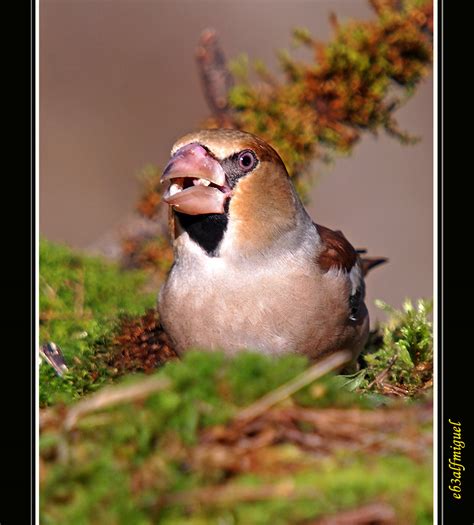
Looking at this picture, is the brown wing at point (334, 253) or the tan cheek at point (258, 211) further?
the brown wing at point (334, 253)

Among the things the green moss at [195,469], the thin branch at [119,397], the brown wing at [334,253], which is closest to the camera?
the green moss at [195,469]

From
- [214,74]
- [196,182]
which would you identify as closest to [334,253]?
[196,182]

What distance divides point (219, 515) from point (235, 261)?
1760 mm

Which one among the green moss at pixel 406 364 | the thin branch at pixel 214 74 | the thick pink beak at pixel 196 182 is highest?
the thin branch at pixel 214 74

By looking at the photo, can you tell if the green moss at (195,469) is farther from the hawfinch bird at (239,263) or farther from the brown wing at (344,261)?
the brown wing at (344,261)

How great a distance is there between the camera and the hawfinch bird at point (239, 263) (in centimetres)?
353

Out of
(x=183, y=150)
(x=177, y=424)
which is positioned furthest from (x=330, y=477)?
(x=183, y=150)

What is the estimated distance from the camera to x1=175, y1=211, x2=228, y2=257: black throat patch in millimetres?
3543

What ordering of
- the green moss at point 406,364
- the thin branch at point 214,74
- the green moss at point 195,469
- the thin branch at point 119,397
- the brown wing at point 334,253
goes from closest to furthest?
the green moss at point 195,469 → the thin branch at point 119,397 → the green moss at point 406,364 → the brown wing at point 334,253 → the thin branch at point 214,74

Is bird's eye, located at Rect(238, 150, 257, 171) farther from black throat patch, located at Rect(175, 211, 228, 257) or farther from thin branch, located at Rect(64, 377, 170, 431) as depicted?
thin branch, located at Rect(64, 377, 170, 431)

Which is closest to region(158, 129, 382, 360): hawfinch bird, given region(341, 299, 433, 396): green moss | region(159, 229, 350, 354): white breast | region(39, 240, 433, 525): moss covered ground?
region(159, 229, 350, 354): white breast

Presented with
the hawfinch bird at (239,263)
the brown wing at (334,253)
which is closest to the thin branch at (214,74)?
the brown wing at (334,253)

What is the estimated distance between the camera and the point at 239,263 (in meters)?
3.59

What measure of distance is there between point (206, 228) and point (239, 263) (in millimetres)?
228
